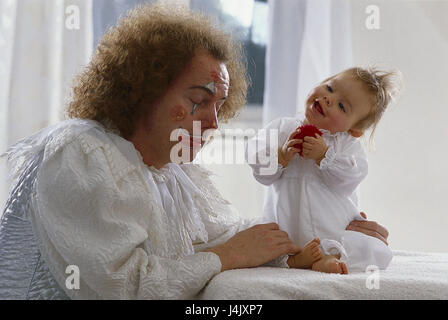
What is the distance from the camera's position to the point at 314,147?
1.31 metres

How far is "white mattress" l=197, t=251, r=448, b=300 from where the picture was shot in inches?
36.9

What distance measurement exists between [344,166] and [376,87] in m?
0.26

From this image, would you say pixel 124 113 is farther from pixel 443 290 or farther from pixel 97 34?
pixel 97 34

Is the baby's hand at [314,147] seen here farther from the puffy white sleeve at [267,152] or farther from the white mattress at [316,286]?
the white mattress at [316,286]

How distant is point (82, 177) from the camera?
97cm

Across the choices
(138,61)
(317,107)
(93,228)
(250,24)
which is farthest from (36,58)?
(93,228)

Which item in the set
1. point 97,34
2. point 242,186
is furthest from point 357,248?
point 97,34

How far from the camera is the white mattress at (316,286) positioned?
0.94 meters

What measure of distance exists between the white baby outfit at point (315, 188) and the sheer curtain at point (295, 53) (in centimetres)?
71

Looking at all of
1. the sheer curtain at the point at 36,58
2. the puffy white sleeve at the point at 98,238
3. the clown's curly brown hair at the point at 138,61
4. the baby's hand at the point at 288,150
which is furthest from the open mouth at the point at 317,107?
the sheer curtain at the point at 36,58

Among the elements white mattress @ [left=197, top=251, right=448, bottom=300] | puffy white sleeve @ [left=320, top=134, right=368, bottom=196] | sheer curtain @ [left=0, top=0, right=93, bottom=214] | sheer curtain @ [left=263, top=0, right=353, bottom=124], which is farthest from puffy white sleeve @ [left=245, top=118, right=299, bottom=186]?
sheer curtain @ [left=0, top=0, right=93, bottom=214]

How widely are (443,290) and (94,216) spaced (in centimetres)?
66

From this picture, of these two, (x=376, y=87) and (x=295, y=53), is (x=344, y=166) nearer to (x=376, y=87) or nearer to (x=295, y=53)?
(x=376, y=87)
